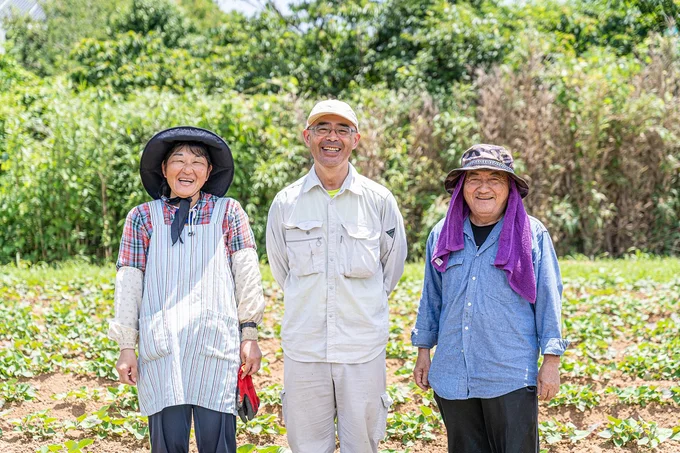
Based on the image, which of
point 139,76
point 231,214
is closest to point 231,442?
point 231,214

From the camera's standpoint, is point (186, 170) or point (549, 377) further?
point (186, 170)

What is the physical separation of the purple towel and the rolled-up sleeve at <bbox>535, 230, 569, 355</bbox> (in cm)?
5

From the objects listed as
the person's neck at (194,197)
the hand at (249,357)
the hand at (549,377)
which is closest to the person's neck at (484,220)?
the hand at (549,377)

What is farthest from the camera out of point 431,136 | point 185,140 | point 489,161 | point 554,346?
point 431,136

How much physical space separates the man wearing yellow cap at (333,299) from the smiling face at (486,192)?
0.40 meters

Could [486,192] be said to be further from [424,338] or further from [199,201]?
[199,201]

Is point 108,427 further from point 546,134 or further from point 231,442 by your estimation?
point 546,134

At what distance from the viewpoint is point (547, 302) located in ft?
8.94

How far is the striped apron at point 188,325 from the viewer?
2701 mm

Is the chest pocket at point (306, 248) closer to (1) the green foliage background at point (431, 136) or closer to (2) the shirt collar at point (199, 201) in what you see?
(2) the shirt collar at point (199, 201)

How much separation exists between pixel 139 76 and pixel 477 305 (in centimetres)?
1119

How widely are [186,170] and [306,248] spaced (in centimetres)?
58

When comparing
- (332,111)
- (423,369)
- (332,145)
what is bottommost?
(423,369)

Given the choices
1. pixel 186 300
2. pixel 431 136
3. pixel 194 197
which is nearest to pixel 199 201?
pixel 194 197
